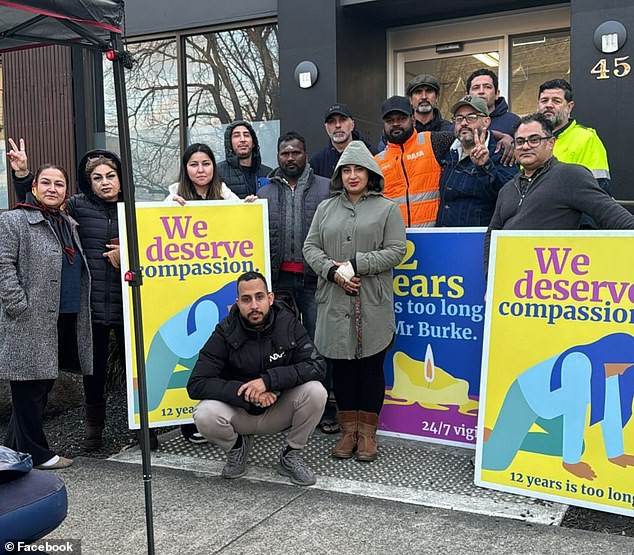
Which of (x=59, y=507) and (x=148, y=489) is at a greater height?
(x=59, y=507)

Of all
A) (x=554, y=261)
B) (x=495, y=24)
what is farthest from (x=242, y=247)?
(x=495, y=24)

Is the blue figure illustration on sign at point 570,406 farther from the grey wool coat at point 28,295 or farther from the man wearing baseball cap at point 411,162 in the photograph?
the grey wool coat at point 28,295

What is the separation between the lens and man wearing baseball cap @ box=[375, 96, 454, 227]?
16.2 feet

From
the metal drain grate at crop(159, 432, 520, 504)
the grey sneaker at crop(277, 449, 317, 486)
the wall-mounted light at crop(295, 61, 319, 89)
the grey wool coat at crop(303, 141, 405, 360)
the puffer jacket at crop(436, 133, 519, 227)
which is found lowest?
the metal drain grate at crop(159, 432, 520, 504)

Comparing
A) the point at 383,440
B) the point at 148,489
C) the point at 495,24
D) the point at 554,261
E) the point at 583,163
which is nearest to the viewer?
the point at 148,489

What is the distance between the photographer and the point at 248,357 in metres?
4.38

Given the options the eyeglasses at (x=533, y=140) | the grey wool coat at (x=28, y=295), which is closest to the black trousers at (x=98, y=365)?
the grey wool coat at (x=28, y=295)

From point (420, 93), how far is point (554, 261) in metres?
1.86

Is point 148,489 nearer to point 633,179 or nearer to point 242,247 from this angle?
point 242,247

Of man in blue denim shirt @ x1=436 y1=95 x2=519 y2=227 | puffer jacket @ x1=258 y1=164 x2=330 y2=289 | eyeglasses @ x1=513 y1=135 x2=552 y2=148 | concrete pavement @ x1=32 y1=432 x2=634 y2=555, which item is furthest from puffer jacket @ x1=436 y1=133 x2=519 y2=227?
concrete pavement @ x1=32 y1=432 x2=634 y2=555

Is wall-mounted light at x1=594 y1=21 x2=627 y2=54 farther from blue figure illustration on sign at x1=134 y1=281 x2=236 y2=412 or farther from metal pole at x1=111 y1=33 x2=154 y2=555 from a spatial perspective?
metal pole at x1=111 y1=33 x2=154 y2=555

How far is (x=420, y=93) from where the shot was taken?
5.27m

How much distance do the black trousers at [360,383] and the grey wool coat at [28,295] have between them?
5.73ft

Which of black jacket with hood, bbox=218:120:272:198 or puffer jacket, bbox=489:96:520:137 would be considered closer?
puffer jacket, bbox=489:96:520:137
